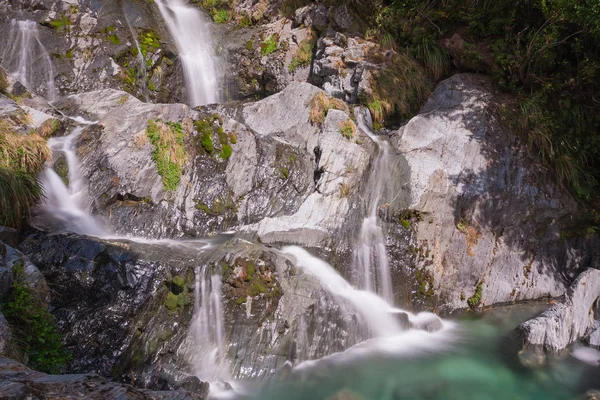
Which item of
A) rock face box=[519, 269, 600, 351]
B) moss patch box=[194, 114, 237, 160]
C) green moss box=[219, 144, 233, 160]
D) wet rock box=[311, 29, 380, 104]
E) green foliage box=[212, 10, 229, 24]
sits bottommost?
rock face box=[519, 269, 600, 351]

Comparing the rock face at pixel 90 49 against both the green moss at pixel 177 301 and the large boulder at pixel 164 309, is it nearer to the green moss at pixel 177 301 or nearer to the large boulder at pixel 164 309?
the large boulder at pixel 164 309

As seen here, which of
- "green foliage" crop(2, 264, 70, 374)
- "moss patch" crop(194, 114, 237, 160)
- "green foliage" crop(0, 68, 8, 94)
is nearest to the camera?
"green foliage" crop(2, 264, 70, 374)

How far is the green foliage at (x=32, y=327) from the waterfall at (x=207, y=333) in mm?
1656

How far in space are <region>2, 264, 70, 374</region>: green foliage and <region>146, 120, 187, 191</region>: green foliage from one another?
11.1 ft

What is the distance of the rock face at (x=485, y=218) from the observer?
872 cm

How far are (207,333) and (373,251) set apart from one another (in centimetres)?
358

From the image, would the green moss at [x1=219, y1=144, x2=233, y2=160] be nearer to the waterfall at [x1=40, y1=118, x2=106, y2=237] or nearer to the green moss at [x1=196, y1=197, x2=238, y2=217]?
the green moss at [x1=196, y1=197, x2=238, y2=217]

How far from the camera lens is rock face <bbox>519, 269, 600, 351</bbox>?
710 centimetres

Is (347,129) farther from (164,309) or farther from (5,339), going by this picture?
(5,339)

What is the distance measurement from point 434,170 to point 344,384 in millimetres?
4978

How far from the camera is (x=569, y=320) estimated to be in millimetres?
7340

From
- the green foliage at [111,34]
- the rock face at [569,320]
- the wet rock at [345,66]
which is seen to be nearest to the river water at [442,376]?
the rock face at [569,320]

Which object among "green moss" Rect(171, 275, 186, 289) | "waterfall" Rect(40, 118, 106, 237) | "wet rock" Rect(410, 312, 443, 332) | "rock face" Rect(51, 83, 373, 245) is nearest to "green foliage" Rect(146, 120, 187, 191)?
"rock face" Rect(51, 83, 373, 245)

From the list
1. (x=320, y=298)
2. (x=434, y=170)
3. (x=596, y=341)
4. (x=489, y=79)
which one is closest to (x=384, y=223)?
(x=434, y=170)
